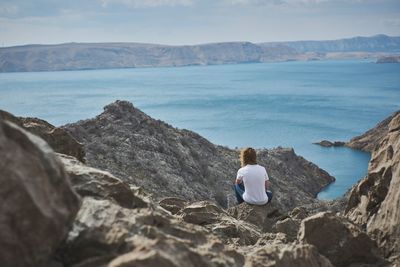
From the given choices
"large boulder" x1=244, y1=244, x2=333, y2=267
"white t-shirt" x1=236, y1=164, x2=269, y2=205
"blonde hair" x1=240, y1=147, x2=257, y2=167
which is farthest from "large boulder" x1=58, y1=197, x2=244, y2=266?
"blonde hair" x1=240, y1=147, x2=257, y2=167

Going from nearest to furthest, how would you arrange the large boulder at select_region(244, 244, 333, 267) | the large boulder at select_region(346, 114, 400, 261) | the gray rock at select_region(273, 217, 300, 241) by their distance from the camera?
the large boulder at select_region(244, 244, 333, 267) → the large boulder at select_region(346, 114, 400, 261) → the gray rock at select_region(273, 217, 300, 241)

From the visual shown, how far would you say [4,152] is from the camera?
6.66 meters

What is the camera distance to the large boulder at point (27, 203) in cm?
657

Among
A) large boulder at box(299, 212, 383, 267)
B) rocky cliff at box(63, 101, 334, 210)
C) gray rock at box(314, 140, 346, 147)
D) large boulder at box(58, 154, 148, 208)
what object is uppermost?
large boulder at box(58, 154, 148, 208)

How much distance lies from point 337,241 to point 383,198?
2727 millimetres

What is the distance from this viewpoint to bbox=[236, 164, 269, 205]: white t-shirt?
15359 millimetres

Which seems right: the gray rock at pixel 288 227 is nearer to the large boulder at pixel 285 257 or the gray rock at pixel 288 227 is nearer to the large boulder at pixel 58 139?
the large boulder at pixel 285 257

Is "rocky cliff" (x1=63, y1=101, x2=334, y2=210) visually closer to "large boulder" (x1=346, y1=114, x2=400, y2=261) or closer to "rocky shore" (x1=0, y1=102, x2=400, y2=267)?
"large boulder" (x1=346, y1=114, x2=400, y2=261)

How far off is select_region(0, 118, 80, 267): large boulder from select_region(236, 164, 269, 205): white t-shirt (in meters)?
9.01

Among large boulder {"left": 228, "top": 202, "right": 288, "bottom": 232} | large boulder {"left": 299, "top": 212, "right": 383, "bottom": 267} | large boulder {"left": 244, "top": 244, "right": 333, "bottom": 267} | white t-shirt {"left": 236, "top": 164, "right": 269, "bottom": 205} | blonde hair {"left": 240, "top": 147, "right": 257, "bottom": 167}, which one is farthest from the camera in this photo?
large boulder {"left": 228, "top": 202, "right": 288, "bottom": 232}

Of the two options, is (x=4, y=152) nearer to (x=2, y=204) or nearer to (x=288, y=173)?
(x=2, y=204)

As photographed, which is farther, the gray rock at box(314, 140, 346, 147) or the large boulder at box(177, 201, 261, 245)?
the gray rock at box(314, 140, 346, 147)

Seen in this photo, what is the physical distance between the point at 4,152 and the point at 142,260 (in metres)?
2.21

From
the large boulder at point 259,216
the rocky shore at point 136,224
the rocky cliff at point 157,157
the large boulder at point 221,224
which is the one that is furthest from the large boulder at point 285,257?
the rocky cliff at point 157,157
